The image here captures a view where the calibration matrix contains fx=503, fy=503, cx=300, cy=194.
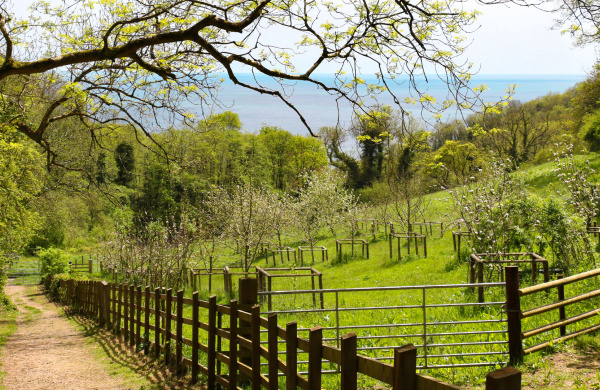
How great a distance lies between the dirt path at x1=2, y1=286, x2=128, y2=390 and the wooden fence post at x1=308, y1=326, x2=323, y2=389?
14.0 feet

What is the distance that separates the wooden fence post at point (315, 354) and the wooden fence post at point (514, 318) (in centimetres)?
302

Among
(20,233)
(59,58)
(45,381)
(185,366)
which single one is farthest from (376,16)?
(20,233)

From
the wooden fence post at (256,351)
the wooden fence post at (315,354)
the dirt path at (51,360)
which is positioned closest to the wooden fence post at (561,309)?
the wooden fence post at (256,351)

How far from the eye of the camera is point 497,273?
11.1 meters

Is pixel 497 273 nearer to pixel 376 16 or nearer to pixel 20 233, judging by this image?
pixel 376 16

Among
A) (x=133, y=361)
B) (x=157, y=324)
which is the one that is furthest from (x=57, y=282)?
(x=157, y=324)

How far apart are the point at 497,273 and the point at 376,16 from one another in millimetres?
6874

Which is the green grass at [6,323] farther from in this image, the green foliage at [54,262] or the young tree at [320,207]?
the young tree at [320,207]

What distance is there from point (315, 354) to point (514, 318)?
310 cm

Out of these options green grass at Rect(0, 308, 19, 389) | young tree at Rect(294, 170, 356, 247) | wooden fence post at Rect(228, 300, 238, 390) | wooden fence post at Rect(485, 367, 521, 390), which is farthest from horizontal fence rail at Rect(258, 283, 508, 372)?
young tree at Rect(294, 170, 356, 247)

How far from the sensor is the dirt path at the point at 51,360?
7438 mm

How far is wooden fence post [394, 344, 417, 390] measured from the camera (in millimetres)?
2545

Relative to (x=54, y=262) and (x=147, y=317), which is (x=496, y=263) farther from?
(x=54, y=262)

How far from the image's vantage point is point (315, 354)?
354cm
